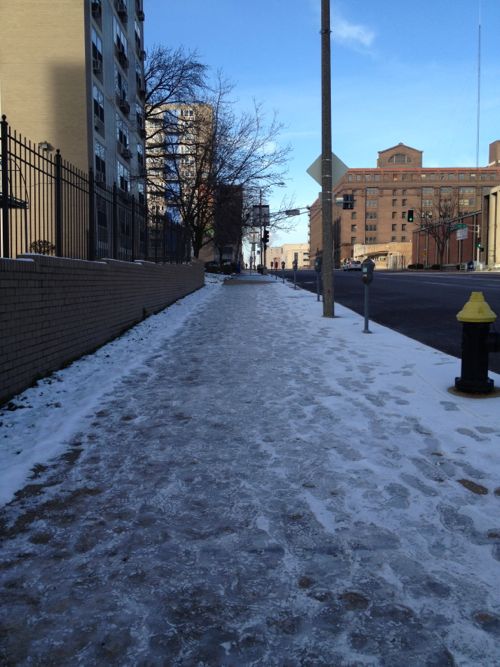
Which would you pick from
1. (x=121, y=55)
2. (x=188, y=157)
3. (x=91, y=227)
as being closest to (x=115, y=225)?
(x=91, y=227)

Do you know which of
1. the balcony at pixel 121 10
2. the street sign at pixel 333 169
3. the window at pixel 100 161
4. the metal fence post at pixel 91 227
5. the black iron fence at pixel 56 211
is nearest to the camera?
the black iron fence at pixel 56 211

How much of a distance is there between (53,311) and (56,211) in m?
1.48

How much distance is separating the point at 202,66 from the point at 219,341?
89.7ft

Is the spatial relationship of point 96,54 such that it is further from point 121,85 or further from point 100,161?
point 100,161

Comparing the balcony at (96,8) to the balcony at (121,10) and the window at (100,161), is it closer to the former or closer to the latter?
the balcony at (121,10)

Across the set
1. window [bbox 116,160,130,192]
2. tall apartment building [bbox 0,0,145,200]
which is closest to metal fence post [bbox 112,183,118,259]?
tall apartment building [bbox 0,0,145,200]

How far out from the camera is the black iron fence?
609 centimetres

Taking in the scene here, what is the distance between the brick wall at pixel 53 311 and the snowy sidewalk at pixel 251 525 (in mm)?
445

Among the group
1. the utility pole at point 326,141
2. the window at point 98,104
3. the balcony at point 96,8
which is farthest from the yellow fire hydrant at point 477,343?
the balcony at point 96,8

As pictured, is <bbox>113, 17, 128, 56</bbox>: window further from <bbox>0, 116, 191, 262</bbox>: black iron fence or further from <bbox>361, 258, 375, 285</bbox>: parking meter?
<bbox>361, 258, 375, 285</bbox>: parking meter

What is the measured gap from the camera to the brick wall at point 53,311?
Result: 18.2 feet

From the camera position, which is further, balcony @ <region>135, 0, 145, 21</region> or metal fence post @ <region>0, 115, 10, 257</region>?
balcony @ <region>135, 0, 145, 21</region>

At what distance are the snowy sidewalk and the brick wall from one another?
1.46 feet

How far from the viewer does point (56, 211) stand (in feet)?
24.2
